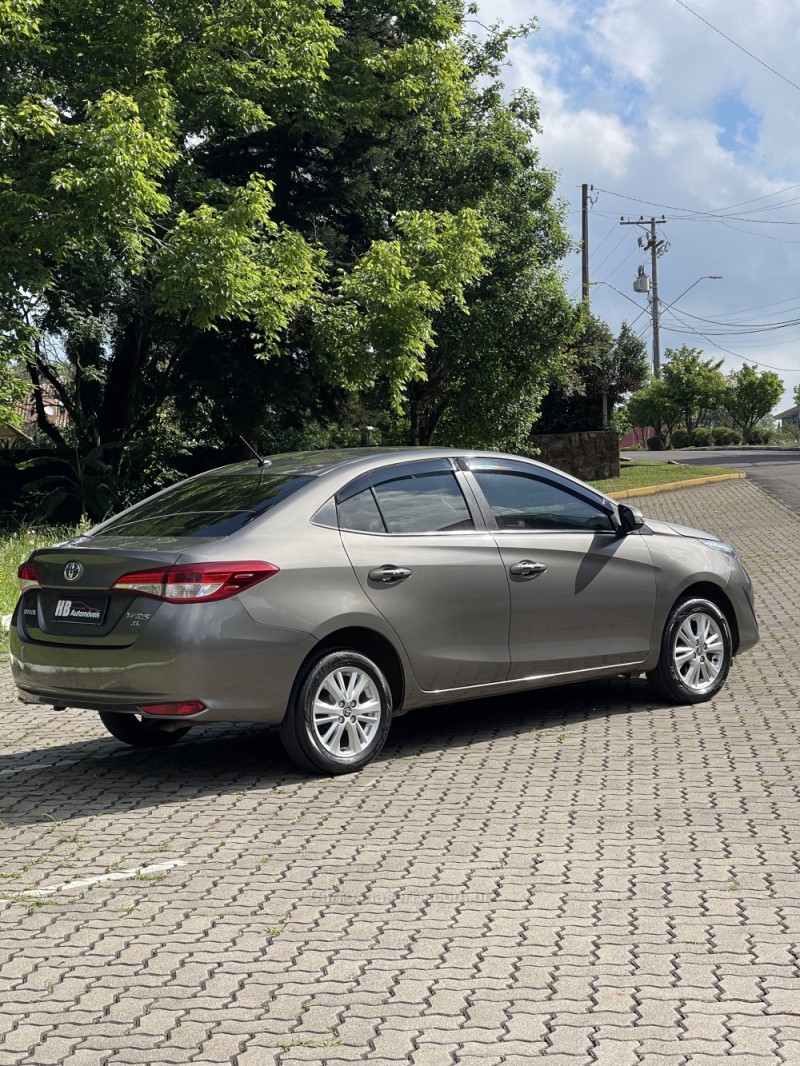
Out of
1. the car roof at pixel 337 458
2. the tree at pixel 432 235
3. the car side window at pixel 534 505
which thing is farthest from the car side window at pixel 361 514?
the tree at pixel 432 235

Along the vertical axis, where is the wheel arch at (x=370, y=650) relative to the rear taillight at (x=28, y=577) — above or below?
below

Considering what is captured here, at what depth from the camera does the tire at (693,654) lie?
864 centimetres

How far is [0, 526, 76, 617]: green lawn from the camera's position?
13.3m

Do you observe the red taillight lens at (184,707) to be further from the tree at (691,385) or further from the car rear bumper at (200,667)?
the tree at (691,385)

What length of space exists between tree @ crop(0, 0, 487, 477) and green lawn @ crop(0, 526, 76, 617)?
2466mm

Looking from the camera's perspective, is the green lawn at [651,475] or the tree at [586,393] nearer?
the green lawn at [651,475]

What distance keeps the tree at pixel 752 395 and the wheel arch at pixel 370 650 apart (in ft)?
280

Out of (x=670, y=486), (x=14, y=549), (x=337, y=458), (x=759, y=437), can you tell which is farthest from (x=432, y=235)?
(x=759, y=437)

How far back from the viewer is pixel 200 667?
6.49 meters

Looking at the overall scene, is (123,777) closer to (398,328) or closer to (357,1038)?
(357,1038)

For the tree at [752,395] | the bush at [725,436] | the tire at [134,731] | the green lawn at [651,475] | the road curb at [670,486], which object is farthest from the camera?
the tree at [752,395]

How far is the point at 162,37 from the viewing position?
1870cm

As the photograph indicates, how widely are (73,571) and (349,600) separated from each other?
1.41 metres

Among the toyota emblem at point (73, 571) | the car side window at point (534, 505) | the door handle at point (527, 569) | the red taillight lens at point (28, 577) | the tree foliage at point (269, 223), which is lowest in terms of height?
the door handle at point (527, 569)
